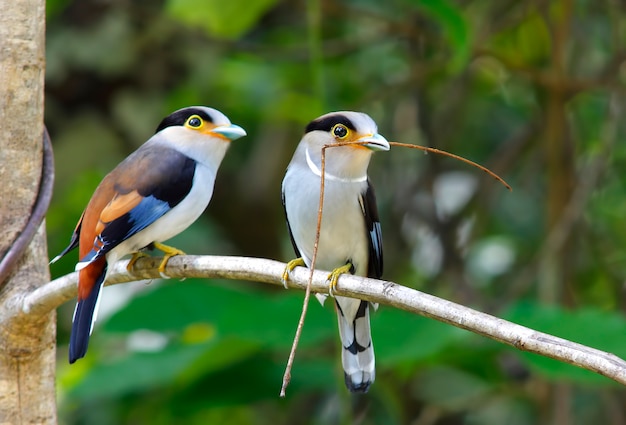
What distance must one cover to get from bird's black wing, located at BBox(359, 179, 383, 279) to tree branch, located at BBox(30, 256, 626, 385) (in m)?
0.59

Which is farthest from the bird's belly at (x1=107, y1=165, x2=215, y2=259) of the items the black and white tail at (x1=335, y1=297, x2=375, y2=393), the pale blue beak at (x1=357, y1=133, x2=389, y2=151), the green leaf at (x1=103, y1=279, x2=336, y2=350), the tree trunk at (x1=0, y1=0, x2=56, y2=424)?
the green leaf at (x1=103, y1=279, x2=336, y2=350)

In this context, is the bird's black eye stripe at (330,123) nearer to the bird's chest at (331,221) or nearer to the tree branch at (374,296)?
the bird's chest at (331,221)

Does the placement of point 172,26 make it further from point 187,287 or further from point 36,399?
point 36,399

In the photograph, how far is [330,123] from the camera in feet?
7.66

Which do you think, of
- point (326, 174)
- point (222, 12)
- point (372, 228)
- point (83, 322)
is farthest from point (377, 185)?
point (83, 322)

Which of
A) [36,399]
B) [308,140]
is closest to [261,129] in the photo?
[308,140]

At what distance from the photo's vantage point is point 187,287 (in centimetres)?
386

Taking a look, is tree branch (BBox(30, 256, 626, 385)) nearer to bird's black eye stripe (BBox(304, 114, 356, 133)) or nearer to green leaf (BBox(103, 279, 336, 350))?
bird's black eye stripe (BBox(304, 114, 356, 133))

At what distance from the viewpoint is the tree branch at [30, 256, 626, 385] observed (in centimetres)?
140

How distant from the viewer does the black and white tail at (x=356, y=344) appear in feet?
8.36

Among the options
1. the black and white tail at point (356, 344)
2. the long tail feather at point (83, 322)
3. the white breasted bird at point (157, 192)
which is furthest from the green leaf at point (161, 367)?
the long tail feather at point (83, 322)

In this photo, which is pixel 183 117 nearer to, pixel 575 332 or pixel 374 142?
pixel 374 142

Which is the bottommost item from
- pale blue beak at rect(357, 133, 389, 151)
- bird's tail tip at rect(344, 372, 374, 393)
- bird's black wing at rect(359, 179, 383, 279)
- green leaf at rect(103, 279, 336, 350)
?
green leaf at rect(103, 279, 336, 350)

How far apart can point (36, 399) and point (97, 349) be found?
123 inches
